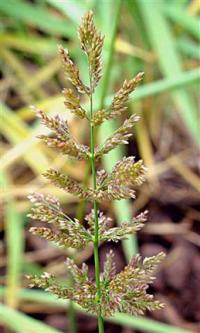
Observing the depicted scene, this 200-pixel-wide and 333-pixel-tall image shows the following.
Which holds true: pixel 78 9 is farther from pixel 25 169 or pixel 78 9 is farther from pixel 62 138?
pixel 62 138

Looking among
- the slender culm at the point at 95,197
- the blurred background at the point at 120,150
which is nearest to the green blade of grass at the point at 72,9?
the blurred background at the point at 120,150

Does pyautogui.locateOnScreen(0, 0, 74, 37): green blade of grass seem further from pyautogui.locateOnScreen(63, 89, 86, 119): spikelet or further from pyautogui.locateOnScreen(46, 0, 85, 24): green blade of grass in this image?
pyautogui.locateOnScreen(63, 89, 86, 119): spikelet

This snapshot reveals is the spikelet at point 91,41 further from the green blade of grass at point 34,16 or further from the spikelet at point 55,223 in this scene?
the green blade of grass at point 34,16

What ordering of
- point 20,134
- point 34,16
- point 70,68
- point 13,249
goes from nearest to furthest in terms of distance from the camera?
1. point 70,68
2. point 13,249
3. point 20,134
4. point 34,16

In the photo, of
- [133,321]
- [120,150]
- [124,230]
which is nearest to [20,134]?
[120,150]

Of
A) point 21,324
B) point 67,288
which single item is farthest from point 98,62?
point 21,324

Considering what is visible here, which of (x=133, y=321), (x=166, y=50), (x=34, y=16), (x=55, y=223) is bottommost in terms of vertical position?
(x=133, y=321)

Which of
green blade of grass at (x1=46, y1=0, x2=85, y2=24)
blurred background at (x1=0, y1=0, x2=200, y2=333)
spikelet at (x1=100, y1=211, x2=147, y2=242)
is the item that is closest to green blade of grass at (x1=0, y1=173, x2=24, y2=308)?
blurred background at (x1=0, y1=0, x2=200, y2=333)

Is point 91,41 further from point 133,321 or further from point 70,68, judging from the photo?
point 133,321
